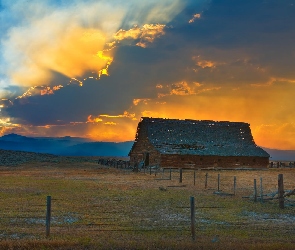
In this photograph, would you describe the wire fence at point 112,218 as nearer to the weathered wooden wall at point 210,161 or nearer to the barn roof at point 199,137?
the weathered wooden wall at point 210,161

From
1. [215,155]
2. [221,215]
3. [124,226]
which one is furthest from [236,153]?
[124,226]

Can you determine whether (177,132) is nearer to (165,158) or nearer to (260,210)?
(165,158)

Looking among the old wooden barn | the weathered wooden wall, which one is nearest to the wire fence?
the weathered wooden wall

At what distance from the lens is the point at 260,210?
65.3ft

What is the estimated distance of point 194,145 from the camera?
61.1 metres

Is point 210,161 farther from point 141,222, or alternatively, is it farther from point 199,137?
point 141,222

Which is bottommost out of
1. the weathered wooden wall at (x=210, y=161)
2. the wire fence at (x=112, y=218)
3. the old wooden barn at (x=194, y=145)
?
the wire fence at (x=112, y=218)

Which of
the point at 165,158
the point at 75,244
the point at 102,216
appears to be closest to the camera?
the point at 75,244

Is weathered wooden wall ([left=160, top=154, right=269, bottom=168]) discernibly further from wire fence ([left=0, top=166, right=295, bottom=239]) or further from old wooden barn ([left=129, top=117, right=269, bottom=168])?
wire fence ([left=0, top=166, right=295, bottom=239])

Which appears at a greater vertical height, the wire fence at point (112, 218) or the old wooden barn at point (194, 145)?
the old wooden barn at point (194, 145)

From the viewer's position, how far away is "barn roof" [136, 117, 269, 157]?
59906 millimetres

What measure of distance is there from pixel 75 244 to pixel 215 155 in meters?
50.1

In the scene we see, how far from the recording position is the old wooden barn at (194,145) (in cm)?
5846

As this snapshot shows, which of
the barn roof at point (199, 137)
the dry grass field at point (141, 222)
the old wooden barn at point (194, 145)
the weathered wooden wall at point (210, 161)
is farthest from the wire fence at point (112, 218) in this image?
the barn roof at point (199, 137)
